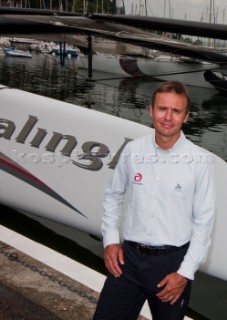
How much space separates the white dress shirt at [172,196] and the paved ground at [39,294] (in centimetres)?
112

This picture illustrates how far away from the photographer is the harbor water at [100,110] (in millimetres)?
5207

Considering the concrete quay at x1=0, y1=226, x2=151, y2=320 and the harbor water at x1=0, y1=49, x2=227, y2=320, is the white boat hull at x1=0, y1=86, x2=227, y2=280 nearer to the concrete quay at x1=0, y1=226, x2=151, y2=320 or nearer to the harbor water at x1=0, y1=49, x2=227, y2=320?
the harbor water at x1=0, y1=49, x2=227, y2=320

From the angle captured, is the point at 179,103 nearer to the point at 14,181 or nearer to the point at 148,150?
the point at 148,150

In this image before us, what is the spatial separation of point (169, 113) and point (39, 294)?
1.82m

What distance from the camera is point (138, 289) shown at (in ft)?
6.89

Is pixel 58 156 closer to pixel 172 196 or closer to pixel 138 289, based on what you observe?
pixel 138 289

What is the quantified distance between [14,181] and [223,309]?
286cm

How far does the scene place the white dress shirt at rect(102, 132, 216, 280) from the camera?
6.33 feet

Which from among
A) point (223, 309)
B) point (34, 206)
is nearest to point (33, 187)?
point (34, 206)

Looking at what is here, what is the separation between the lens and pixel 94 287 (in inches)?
127

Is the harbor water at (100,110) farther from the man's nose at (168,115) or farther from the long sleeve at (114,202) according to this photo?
the man's nose at (168,115)

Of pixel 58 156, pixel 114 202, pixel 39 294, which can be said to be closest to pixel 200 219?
pixel 114 202

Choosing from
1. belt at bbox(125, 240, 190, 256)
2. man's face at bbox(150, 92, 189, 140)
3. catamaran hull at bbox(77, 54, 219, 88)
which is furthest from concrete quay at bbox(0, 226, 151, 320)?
catamaran hull at bbox(77, 54, 219, 88)

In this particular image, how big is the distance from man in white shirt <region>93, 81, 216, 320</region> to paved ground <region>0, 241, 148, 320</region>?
85 cm
